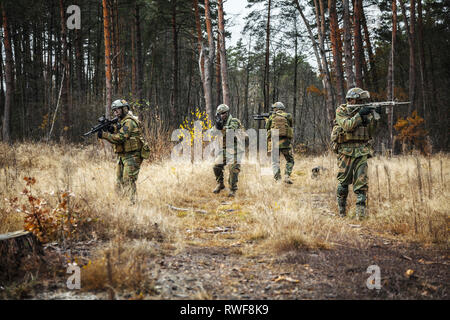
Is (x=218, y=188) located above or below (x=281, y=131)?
below

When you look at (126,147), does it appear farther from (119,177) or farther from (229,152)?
(229,152)

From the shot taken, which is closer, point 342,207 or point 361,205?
point 361,205

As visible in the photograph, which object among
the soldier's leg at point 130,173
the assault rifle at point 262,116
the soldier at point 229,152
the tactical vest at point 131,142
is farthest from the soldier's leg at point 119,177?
the assault rifle at point 262,116

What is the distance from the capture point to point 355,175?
14.9 feet

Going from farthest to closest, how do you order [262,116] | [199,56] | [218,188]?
[199,56] → [262,116] → [218,188]

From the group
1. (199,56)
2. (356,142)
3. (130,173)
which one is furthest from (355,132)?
(199,56)

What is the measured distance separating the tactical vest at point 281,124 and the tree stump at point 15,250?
20.6 ft

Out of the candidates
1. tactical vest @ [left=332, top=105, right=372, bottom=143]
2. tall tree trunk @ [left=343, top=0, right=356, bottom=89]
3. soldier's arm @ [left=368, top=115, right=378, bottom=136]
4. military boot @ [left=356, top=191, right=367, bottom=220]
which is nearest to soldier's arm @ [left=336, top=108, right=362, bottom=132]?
tactical vest @ [left=332, top=105, right=372, bottom=143]

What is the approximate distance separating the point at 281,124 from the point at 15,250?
21.5ft

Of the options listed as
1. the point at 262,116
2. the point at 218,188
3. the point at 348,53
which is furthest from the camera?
the point at 262,116

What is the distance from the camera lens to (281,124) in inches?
Result: 306

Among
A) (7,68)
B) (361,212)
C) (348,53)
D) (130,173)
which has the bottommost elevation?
(361,212)
